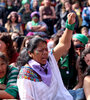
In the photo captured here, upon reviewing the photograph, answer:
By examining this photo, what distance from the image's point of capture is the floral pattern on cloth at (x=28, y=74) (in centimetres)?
269

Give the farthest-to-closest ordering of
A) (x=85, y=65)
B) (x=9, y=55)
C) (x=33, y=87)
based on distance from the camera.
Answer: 1. (x=9, y=55)
2. (x=85, y=65)
3. (x=33, y=87)

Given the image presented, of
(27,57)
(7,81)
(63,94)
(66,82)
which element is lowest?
(66,82)

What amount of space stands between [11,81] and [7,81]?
82mm

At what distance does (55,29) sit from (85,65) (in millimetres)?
4420

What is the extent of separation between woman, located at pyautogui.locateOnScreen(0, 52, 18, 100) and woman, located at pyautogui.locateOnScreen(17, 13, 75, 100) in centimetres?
8

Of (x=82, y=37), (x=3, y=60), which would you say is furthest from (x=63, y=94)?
(x=82, y=37)

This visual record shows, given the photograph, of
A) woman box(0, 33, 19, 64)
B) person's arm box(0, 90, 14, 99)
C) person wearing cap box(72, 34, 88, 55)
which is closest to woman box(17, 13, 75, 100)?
person's arm box(0, 90, 14, 99)

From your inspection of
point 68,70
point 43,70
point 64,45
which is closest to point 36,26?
point 68,70

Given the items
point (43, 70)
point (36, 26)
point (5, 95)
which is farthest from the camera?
point (36, 26)

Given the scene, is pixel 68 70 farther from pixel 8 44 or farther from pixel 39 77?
pixel 39 77

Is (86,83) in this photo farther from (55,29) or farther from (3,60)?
(55,29)

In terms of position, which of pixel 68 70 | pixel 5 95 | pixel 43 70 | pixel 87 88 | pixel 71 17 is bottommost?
pixel 68 70

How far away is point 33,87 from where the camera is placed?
267 centimetres

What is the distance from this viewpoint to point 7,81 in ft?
9.13
